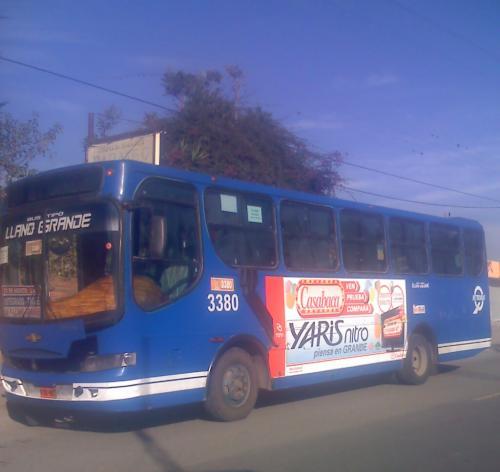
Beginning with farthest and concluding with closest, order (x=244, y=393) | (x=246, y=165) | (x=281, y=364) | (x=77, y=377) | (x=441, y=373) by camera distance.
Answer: (x=246, y=165)
(x=441, y=373)
(x=281, y=364)
(x=244, y=393)
(x=77, y=377)

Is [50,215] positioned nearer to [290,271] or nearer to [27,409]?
[27,409]

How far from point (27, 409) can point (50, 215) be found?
2.91 meters

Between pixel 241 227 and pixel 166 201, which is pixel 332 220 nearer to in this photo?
pixel 241 227

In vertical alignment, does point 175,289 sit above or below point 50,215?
below

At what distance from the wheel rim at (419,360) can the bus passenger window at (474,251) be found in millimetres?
2626

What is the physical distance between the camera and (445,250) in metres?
14.2

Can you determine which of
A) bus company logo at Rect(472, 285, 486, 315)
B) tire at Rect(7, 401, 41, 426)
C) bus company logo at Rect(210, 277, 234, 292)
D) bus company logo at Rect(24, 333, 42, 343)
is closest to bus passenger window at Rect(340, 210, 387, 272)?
bus company logo at Rect(210, 277, 234, 292)

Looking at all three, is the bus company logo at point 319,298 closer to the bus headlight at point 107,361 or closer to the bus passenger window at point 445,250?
the bus headlight at point 107,361

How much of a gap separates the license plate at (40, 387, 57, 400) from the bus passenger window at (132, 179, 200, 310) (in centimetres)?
146

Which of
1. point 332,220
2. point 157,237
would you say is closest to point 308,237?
point 332,220

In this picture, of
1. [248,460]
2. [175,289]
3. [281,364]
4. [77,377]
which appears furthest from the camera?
[281,364]

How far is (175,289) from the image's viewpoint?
26.8ft

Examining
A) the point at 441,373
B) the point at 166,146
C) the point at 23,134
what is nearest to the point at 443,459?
the point at 441,373

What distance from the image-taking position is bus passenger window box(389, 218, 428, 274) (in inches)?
497
